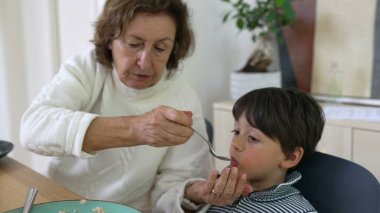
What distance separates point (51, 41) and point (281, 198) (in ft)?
5.12

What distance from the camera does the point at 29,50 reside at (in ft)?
6.86

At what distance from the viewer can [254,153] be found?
1029 mm

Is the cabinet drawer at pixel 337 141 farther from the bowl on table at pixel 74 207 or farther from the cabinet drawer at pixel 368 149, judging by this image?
the bowl on table at pixel 74 207

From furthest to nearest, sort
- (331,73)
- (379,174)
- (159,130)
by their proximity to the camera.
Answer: (331,73)
(379,174)
(159,130)

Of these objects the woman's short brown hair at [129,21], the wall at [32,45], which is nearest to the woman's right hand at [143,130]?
the woman's short brown hair at [129,21]

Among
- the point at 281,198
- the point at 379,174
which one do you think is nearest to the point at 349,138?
the point at 379,174

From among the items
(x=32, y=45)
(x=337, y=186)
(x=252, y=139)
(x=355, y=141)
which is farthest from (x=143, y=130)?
(x=32, y=45)

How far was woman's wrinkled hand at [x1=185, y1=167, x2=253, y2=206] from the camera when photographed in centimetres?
88

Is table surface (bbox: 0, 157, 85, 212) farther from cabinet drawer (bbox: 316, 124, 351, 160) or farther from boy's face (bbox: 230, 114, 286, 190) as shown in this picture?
cabinet drawer (bbox: 316, 124, 351, 160)

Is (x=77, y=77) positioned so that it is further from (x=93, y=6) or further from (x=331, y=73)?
(x=331, y=73)

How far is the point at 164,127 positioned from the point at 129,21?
15.2 inches

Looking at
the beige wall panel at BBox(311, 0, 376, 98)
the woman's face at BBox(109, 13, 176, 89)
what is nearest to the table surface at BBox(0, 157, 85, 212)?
the woman's face at BBox(109, 13, 176, 89)

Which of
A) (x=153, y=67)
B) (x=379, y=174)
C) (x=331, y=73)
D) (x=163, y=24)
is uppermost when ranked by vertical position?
(x=163, y=24)

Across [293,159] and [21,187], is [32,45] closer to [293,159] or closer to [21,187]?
[21,187]
